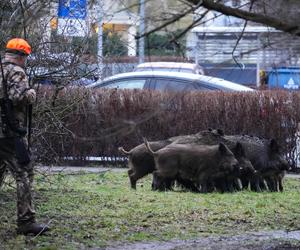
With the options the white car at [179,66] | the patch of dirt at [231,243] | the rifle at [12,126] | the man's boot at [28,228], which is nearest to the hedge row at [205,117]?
the white car at [179,66]

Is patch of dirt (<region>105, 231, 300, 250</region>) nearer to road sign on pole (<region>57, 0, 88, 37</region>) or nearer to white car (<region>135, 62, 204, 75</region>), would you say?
white car (<region>135, 62, 204, 75</region>)

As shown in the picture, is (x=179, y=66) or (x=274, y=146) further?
(x=274, y=146)

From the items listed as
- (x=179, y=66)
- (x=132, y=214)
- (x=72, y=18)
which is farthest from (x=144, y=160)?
(x=179, y=66)

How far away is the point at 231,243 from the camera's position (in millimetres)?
9148

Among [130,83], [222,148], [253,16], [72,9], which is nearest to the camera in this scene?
[253,16]

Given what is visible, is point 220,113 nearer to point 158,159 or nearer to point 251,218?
point 158,159

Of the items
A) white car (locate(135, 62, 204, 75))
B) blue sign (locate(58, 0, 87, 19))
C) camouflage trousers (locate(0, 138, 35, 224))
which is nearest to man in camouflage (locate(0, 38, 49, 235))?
camouflage trousers (locate(0, 138, 35, 224))

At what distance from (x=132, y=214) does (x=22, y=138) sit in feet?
8.28

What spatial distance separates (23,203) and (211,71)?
123 inches

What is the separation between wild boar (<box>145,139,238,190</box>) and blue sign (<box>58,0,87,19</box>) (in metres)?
2.99

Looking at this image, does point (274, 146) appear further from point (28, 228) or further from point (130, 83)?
point (28, 228)

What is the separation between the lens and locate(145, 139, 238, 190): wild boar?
13398 millimetres

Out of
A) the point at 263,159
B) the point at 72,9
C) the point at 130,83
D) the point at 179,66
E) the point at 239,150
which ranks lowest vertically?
the point at 263,159

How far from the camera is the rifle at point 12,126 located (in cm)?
868
